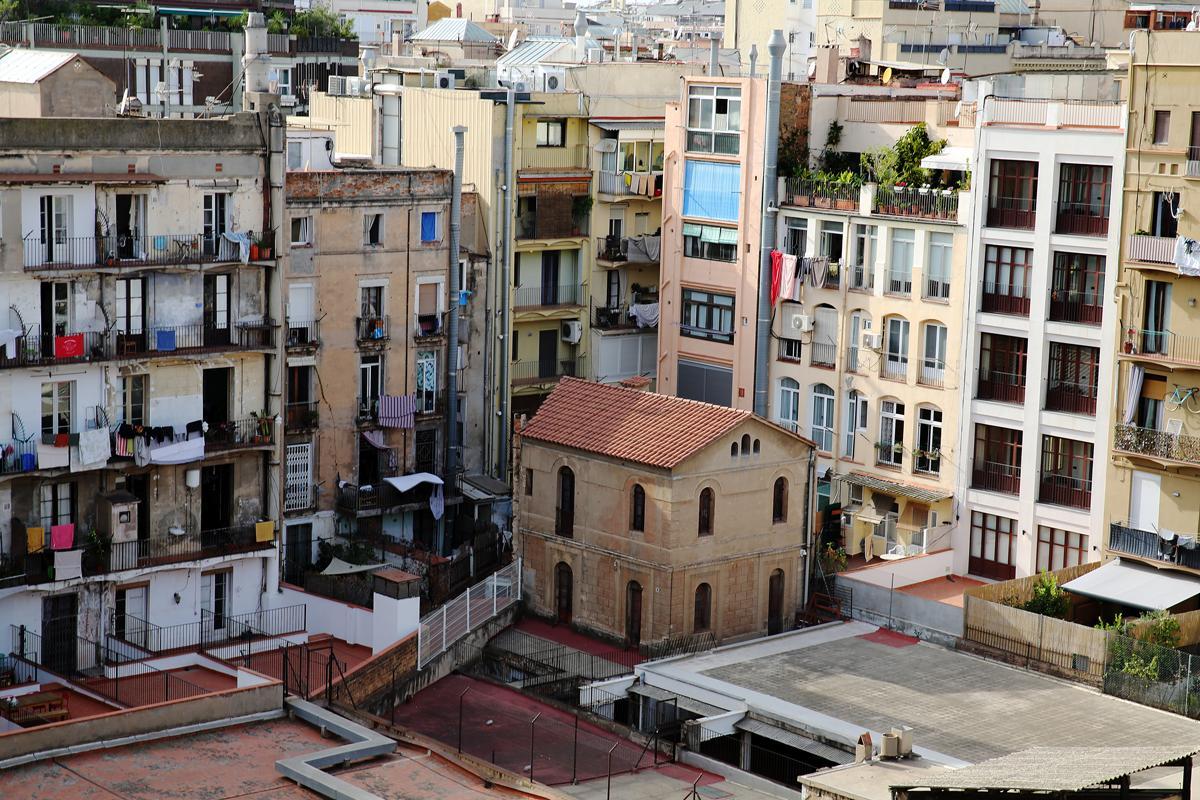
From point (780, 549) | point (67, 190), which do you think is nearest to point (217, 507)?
point (67, 190)

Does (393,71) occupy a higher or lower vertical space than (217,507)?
higher

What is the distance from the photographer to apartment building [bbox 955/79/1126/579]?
6550 cm

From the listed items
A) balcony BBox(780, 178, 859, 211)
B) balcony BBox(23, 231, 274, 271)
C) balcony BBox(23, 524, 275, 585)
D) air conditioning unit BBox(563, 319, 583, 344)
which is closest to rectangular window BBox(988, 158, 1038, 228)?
balcony BBox(780, 178, 859, 211)

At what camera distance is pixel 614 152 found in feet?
267

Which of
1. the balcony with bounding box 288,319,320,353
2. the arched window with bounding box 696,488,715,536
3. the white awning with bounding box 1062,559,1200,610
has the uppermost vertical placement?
the balcony with bounding box 288,319,320,353

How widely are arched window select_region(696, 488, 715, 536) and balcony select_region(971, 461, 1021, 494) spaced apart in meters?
11.1

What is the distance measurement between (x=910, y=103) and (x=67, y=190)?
3123cm

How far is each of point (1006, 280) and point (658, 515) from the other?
15.2 metres

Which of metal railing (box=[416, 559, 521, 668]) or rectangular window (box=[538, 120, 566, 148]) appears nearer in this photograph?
metal railing (box=[416, 559, 521, 668])

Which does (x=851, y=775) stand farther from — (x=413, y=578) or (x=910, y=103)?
(x=910, y=103)

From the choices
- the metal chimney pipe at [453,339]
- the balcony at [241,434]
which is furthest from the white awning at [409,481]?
the balcony at [241,434]

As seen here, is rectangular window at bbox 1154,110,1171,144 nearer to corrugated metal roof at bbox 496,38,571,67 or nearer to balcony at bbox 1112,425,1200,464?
balcony at bbox 1112,425,1200,464

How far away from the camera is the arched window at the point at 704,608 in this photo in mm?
63531

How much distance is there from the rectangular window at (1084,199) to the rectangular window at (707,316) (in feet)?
47.3
